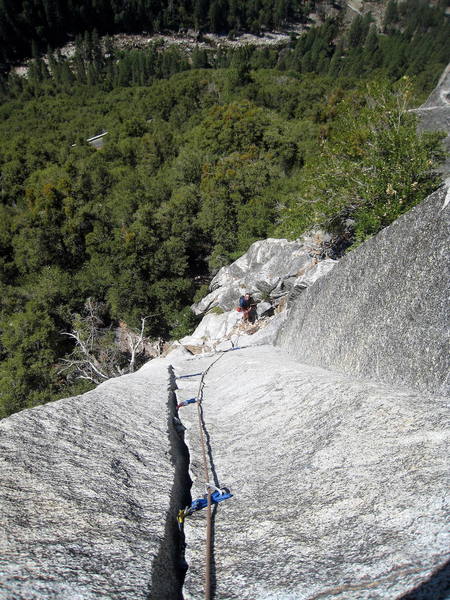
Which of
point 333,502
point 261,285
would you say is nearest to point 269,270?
point 261,285

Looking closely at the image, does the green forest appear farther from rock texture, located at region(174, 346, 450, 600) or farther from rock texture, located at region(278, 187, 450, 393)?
rock texture, located at region(174, 346, 450, 600)

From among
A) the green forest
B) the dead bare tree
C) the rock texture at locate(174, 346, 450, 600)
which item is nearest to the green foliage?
the green forest

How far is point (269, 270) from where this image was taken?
22.4m

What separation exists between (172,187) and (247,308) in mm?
32088

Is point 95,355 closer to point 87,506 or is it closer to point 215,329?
point 215,329

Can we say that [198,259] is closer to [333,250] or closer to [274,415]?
[333,250]

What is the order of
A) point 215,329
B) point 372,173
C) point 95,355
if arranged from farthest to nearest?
point 95,355, point 215,329, point 372,173

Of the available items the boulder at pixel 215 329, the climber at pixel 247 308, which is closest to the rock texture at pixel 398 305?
the climber at pixel 247 308

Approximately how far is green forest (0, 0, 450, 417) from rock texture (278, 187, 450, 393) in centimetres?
489

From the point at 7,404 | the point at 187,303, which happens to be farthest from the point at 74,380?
the point at 187,303

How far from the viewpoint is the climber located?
62.8 ft

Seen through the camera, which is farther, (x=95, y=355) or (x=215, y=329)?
(x=95, y=355)

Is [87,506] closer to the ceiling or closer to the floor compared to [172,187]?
closer to the ceiling

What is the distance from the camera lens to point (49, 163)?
57.7 metres
